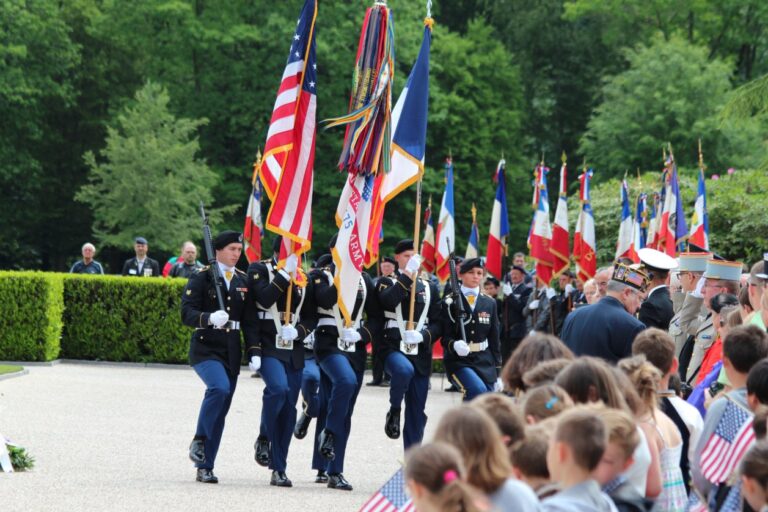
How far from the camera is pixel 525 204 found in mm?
47656

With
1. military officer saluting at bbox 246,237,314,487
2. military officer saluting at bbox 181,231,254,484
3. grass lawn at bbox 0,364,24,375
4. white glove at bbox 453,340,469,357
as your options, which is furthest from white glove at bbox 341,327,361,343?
grass lawn at bbox 0,364,24,375

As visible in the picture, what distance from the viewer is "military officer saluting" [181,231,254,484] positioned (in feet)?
36.4

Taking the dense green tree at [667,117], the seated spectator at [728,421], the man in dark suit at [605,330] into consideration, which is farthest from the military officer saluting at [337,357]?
the dense green tree at [667,117]

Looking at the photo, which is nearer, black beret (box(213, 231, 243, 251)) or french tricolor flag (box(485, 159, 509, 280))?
black beret (box(213, 231, 243, 251))

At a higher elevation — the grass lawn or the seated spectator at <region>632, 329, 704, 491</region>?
the seated spectator at <region>632, 329, 704, 491</region>

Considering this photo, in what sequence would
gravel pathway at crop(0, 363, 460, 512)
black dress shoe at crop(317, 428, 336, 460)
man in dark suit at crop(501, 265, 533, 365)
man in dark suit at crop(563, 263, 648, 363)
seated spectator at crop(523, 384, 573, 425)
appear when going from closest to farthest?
seated spectator at crop(523, 384, 573, 425), man in dark suit at crop(563, 263, 648, 363), gravel pathway at crop(0, 363, 460, 512), black dress shoe at crop(317, 428, 336, 460), man in dark suit at crop(501, 265, 533, 365)

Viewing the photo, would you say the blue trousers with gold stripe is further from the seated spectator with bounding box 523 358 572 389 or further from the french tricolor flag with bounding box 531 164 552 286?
the french tricolor flag with bounding box 531 164 552 286

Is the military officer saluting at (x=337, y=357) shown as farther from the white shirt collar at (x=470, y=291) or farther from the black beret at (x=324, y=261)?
the white shirt collar at (x=470, y=291)

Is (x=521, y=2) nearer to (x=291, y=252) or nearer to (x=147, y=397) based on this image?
(x=147, y=397)

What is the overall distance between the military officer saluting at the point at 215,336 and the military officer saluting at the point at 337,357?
69 cm

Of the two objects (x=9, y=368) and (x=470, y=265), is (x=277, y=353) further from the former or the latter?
(x=9, y=368)

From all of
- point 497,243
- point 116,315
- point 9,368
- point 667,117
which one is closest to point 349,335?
point 497,243

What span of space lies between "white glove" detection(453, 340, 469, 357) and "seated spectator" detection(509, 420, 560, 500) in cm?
725

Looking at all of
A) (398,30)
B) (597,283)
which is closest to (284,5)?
(398,30)
